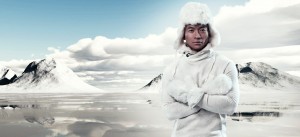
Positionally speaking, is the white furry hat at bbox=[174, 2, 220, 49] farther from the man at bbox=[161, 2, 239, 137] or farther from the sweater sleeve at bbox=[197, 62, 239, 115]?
the sweater sleeve at bbox=[197, 62, 239, 115]

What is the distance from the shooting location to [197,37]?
2.86m

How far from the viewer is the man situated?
267 cm

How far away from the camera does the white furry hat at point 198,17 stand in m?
2.83

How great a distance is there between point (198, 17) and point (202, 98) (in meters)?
0.57

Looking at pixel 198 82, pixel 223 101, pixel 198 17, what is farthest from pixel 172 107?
pixel 198 17

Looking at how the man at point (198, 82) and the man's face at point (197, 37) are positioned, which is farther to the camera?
the man's face at point (197, 37)

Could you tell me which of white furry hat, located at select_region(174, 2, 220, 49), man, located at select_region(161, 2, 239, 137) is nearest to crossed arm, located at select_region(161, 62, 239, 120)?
man, located at select_region(161, 2, 239, 137)

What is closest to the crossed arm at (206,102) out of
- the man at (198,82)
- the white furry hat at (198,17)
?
the man at (198,82)

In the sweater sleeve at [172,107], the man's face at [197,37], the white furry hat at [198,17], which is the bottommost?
the sweater sleeve at [172,107]

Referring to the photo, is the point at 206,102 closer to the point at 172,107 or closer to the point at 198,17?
the point at 172,107

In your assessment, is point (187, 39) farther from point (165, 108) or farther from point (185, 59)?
point (165, 108)

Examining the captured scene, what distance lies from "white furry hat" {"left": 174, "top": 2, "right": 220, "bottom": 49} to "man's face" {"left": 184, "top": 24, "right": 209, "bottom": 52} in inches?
1.7

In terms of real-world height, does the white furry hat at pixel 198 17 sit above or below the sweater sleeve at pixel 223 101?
above

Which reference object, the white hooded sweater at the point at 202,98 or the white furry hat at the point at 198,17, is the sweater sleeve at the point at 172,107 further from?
the white furry hat at the point at 198,17
